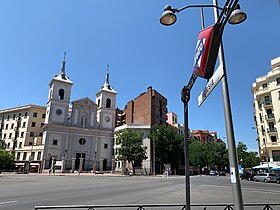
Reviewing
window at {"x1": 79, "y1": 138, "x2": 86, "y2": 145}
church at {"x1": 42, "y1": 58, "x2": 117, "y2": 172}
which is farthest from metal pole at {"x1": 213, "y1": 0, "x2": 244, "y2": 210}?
window at {"x1": 79, "y1": 138, "x2": 86, "y2": 145}

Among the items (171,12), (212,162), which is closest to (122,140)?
(212,162)

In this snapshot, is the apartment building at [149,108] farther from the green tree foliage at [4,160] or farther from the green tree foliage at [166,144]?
the green tree foliage at [4,160]

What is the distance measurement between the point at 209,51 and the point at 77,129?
5684 cm

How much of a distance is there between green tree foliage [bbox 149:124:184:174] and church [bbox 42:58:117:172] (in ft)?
48.8

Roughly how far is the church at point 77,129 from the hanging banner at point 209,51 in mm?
48778

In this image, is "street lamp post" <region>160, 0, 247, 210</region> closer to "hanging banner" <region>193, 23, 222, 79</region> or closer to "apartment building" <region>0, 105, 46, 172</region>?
"hanging banner" <region>193, 23, 222, 79</region>

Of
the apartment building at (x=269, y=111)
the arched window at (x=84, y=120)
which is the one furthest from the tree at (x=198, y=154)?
the arched window at (x=84, y=120)

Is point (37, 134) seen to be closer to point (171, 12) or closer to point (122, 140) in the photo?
point (122, 140)

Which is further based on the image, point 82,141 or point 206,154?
point 206,154

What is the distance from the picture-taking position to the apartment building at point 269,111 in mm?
39719

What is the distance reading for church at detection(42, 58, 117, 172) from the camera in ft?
172

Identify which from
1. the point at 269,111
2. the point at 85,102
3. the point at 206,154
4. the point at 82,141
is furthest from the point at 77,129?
the point at 269,111

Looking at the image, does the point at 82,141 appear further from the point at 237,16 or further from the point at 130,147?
the point at 237,16

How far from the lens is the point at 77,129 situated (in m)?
57.2
